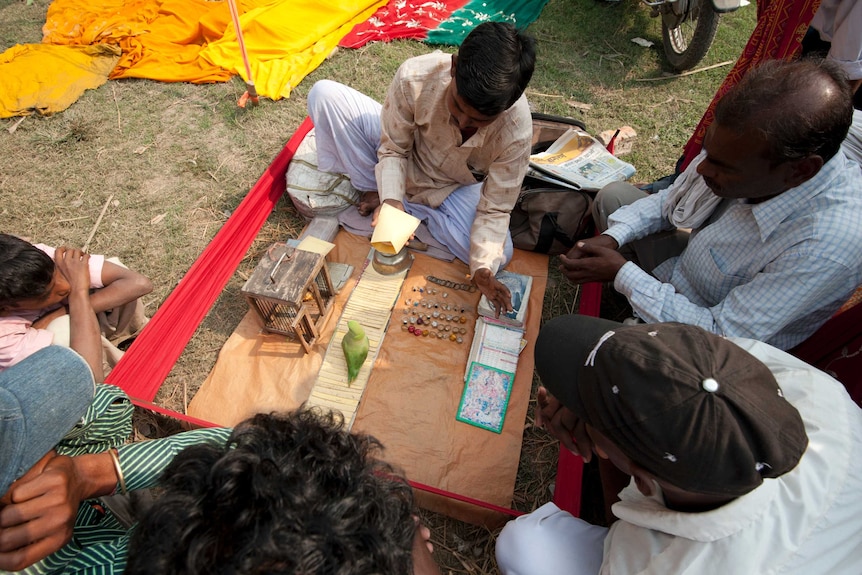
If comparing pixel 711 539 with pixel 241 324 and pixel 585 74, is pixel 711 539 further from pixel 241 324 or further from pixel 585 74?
pixel 585 74

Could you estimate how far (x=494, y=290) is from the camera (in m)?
2.33

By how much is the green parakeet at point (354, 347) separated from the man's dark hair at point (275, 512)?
1.22 meters

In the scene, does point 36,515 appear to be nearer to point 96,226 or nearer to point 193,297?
point 193,297

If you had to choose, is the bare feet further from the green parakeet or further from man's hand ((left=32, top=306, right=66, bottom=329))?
man's hand ((left=32, top=306, right=66, bottom=329))

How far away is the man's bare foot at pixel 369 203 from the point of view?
2834 mm

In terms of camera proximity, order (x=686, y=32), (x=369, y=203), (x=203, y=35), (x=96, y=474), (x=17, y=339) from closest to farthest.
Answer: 1. (x=96, y=474)
2. (x=17, y=339)
3. (x=369, y=203)
4. (x=203, y=35)
5. (x=686, y=32)

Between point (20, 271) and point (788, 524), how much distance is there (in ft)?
8.18

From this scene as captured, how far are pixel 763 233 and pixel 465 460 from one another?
1519mm

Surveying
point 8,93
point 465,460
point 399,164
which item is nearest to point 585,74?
point 399,164

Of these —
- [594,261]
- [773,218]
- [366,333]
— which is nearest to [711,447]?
[773,218]

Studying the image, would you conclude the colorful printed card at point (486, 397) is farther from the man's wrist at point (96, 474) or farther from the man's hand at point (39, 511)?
the man's hand at point (39, 511)

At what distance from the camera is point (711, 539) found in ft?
3.46

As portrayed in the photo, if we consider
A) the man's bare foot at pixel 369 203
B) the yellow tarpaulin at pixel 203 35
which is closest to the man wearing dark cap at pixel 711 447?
the man's bare foot at pixel 369 203

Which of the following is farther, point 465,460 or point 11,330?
point 465,460
